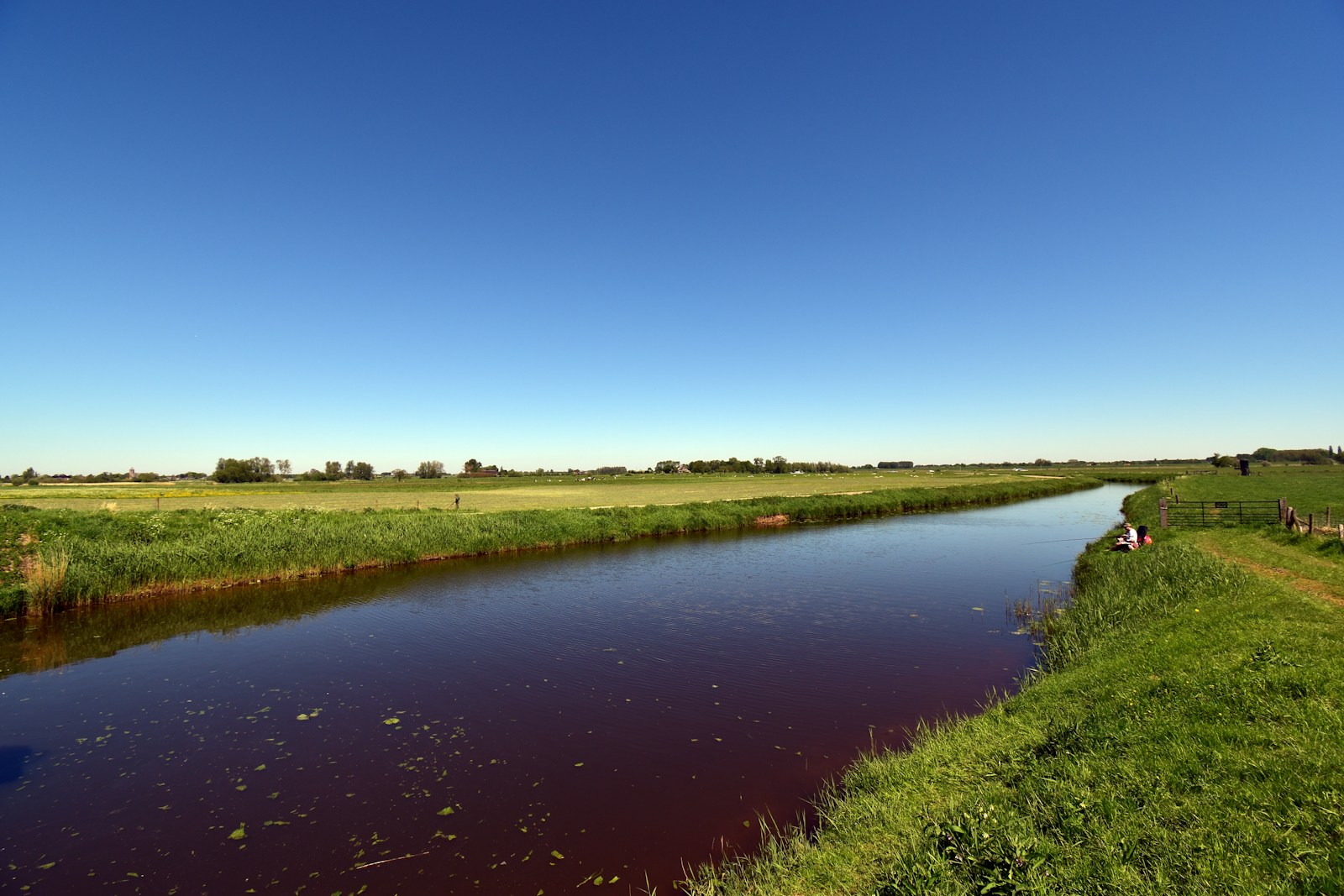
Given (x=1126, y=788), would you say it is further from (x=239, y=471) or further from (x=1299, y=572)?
(x=239, y=471)

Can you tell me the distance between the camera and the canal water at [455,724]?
7.67 metres

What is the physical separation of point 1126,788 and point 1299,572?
1568 cm

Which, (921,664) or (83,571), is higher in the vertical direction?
(83,571)

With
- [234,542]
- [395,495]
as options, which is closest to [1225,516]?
[234,542]

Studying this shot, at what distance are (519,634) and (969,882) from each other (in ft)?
49.9

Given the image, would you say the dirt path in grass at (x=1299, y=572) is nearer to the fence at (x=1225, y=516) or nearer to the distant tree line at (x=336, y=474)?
the fence at (x=1225, y=516)

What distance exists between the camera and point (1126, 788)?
6.09m

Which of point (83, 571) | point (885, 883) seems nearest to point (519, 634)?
point (885, 883)

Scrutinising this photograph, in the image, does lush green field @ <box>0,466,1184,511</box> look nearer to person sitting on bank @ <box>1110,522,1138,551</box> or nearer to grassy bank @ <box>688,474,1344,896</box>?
person sitting on bank @ <box>1110,522,1138,551</box>

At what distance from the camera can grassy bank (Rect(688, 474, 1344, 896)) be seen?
4.86 metres

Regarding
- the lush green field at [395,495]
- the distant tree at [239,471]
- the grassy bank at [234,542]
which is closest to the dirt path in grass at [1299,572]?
the grassy bank at [234,542]

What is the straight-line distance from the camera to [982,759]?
7828 mm

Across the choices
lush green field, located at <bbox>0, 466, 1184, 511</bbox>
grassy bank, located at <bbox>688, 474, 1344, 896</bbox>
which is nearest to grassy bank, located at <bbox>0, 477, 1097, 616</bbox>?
lush green field, located at <bbox>0, 466, 1184, 511</bbox>

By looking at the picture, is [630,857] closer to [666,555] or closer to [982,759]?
[982,759]
